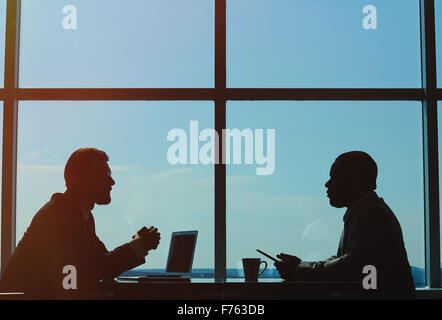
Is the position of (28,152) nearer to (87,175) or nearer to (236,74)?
(87,175)

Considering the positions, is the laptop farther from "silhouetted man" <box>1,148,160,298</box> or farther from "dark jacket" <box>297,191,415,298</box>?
"dark jacket" <box>297,191,415,298</box>

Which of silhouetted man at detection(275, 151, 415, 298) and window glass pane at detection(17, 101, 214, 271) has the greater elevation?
window glass pane at detection(17, 101, 214, 271)

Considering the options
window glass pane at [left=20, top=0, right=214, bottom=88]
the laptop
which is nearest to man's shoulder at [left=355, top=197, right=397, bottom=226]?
the laptop

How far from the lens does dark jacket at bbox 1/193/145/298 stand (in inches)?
100

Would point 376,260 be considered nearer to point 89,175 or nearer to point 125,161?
point 89,175

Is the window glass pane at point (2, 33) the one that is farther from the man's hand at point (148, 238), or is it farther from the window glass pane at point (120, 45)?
the man's hand at point (148, 238)

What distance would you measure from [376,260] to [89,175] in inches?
59.3

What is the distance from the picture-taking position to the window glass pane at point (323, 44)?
389cm

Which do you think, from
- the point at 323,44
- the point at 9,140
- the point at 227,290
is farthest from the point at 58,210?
the point at 323,44

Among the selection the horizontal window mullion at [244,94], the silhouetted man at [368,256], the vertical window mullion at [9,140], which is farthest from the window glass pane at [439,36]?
the vertical window mullion at [9,140]

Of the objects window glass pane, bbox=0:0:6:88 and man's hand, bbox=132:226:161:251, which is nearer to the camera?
man's hand, bbox=132:226:161:251

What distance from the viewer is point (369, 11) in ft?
13.0

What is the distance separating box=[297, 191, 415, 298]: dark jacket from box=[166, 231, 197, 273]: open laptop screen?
63cm
